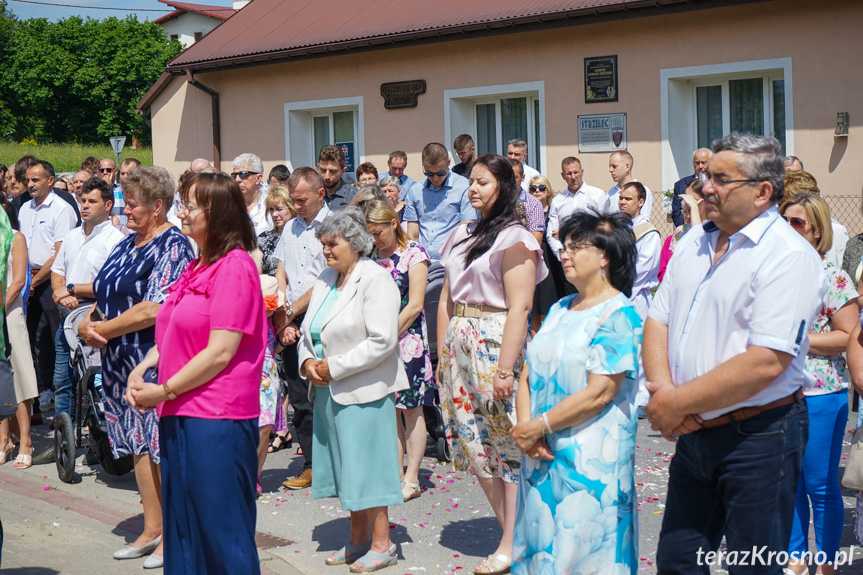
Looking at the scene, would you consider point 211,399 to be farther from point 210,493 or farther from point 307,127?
point 307,127

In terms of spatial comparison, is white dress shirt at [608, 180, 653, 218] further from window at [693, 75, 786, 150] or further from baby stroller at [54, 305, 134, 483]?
baby stroller at [54, 305, 134, 483]

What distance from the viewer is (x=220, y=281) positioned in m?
4.32

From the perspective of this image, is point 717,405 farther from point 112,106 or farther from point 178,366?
point 112,106

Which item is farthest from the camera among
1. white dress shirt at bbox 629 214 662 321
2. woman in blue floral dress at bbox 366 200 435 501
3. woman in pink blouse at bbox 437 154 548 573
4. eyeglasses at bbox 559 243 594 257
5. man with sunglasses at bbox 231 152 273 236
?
man with sunglasses at bbox 231 152 273 236

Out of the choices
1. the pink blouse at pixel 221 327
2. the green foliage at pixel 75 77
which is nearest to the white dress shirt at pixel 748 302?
the pink blouse at pixel 221 327

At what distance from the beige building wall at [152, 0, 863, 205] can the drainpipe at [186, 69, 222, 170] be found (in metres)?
0.12

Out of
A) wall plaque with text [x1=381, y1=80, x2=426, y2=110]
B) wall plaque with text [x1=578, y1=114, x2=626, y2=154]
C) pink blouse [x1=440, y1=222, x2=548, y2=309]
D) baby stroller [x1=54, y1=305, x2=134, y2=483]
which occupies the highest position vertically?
wall plaque with text [x1=381, y1=80, x2=426, y2=110]

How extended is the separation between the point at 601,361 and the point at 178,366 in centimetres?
182

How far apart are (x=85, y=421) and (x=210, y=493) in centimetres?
372

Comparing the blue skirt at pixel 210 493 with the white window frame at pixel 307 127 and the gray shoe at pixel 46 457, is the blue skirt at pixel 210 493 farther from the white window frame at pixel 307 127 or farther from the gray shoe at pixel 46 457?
the white window frame at pixel 307 127

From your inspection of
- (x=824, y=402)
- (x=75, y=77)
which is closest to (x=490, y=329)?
Result: (x=824, y=402)

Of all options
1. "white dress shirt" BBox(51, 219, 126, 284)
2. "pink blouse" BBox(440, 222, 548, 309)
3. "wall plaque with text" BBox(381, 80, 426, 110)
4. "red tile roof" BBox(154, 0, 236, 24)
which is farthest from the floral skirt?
"red tile roof" BBox(154, 0, 236, 24)

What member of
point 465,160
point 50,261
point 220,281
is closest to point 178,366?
point 220,281

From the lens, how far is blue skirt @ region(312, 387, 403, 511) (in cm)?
533
